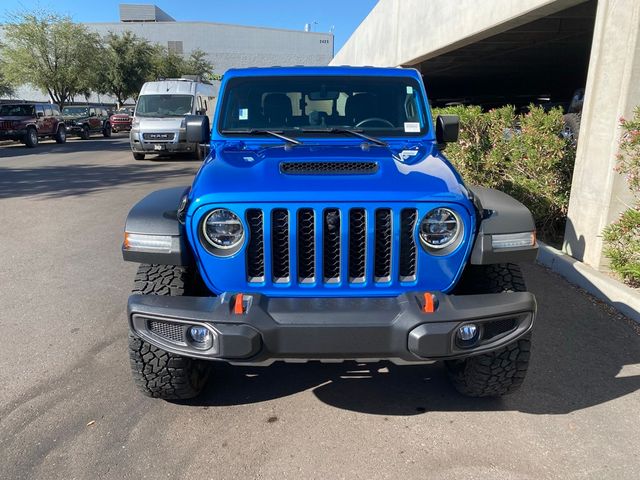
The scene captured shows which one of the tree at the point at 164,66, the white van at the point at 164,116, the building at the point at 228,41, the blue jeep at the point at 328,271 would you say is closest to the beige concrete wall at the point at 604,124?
the blue jeep at the point at 328,271

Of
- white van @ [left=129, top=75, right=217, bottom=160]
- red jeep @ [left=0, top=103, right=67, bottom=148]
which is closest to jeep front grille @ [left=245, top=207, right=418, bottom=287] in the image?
white van @ [left=129, top=75, right=217, bottom=160]

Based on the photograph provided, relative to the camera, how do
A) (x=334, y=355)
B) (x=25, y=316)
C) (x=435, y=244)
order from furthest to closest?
(x=25, y=316), (x=435, y=244), (x=334, y=355)

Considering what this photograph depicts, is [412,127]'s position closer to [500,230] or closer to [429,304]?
[500,230]

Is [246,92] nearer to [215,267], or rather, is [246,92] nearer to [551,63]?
[215,267]

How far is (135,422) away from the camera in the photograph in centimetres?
290

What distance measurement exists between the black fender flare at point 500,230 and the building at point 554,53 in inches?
104

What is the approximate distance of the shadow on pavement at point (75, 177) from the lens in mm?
10648

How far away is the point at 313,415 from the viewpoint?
2.98 metres

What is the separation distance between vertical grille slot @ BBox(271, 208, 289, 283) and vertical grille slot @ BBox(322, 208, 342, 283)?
189mm

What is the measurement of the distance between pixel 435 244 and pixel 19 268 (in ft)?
16.2

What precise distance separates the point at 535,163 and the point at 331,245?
4.56 metres

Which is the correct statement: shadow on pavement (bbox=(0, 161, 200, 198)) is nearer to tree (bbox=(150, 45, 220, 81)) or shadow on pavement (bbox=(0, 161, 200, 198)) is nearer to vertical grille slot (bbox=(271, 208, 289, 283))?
vertical grille slot (bbox=(271, 208, 289, 283))

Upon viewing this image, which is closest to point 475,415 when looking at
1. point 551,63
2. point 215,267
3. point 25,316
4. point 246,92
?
point 215,267

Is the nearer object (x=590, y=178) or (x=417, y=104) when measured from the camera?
(x=417, y=104)
